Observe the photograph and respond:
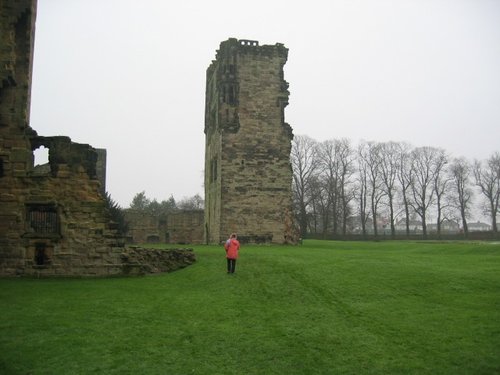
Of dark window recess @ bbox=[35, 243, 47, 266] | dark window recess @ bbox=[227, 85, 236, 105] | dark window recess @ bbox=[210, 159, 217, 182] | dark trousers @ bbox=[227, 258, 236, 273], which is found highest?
dark window recess @ bbox=[227, 85, 236, 105]

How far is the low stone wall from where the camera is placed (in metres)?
15.4

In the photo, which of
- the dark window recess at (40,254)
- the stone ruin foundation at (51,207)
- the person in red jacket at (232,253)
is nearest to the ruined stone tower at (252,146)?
the stone ruin foundation at (51,207)

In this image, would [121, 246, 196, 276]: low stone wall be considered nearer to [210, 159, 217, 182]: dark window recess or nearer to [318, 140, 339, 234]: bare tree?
[210, 159, 217, 182]: dark window recess

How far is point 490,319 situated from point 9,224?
13.0 meters

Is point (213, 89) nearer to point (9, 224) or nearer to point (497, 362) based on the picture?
point (9, 224)

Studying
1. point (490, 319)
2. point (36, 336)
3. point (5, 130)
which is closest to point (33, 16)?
point (5, 130)

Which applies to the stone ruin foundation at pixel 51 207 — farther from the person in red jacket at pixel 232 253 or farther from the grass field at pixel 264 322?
the person in red jacket at pixel 232 253

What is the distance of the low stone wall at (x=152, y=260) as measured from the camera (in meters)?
15.4

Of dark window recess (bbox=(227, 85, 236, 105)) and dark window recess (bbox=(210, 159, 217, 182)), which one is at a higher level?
dark window recess (bbox=(227, 85, 236, 105))

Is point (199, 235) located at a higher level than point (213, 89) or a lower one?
lower

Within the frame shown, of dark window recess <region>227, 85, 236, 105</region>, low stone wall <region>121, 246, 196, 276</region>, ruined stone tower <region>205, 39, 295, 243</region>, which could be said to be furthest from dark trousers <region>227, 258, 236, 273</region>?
dark window recess <region>227, 85, 236, 105</region>

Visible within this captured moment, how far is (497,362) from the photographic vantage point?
759cm

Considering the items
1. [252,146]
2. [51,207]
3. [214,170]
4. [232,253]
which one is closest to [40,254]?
[51,207]

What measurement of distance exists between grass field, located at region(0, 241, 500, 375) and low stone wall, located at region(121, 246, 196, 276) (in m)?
0.81
